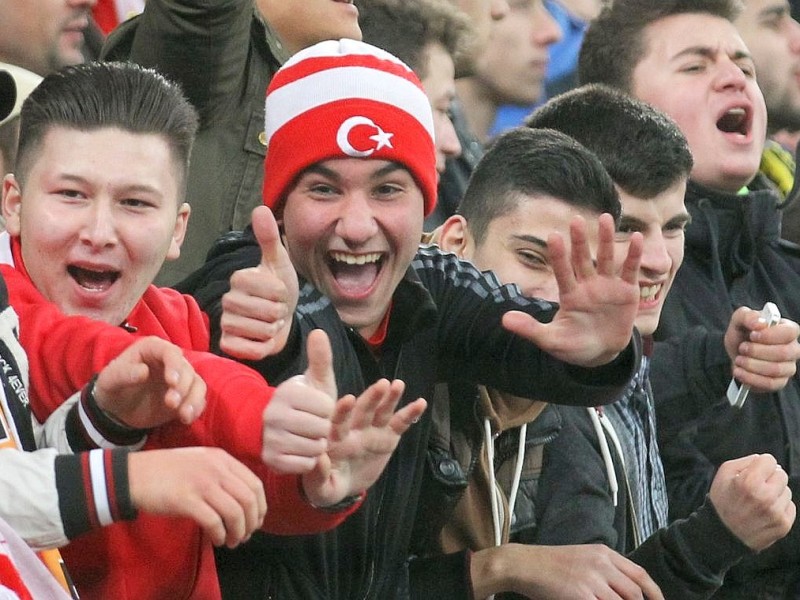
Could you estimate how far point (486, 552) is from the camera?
3.45 metres

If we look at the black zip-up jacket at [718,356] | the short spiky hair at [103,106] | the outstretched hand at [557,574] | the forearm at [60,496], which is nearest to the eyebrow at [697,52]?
the black zip-up jacket at [718,356]

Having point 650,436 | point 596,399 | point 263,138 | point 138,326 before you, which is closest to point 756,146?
point 650,436

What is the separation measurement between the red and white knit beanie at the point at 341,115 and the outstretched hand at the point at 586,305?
1.34 ft

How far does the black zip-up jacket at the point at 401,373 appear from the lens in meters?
3.08

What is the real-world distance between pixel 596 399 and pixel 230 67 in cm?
117

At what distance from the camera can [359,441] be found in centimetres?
265

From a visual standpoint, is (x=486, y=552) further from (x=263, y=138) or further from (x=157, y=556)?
(x=263, y=138)

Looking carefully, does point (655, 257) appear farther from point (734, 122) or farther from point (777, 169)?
point (777, 169)

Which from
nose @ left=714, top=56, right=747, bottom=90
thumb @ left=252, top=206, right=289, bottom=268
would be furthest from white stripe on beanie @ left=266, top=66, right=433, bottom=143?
nose @ left=714, top=56, right=747, bottom=90

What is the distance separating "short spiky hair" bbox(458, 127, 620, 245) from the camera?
3723 mm

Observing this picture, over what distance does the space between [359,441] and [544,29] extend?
394 centimetres

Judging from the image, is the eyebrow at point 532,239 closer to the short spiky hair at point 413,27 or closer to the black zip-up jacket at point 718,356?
the black zip-up jacket at point 718,356

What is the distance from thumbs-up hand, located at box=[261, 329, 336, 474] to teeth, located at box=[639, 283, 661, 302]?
165 centimetres

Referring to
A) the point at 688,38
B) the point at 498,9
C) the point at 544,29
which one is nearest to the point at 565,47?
the point at 544,29
